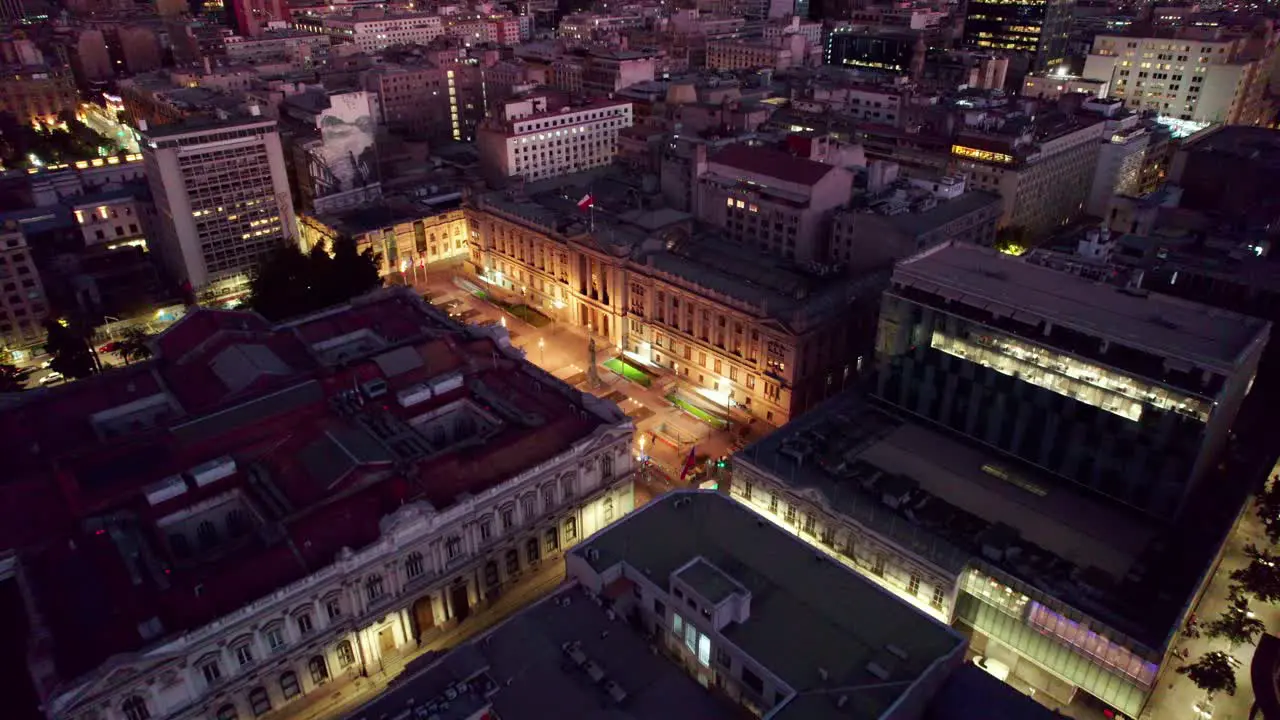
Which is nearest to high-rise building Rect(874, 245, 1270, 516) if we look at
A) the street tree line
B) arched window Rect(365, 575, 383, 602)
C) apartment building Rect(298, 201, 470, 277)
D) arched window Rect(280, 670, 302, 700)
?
arched window Rect(365, 575, 383, 602)

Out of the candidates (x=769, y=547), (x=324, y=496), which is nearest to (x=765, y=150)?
(x=769, y=547)

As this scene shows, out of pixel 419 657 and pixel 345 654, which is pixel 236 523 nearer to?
pixel 345 654

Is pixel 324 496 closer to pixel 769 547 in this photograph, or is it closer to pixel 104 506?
pixel 104 506

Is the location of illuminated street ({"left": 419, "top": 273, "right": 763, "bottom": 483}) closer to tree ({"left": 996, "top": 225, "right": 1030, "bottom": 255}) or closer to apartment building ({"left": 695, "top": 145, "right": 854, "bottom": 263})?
apartment building ({"left": 695, "top": 145, "right": 854, "bottom": 263})

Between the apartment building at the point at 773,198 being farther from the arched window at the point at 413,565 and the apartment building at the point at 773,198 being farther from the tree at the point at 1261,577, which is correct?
the arched window at the point at 413,565

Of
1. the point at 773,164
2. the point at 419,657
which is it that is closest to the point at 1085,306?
the point at 773,164

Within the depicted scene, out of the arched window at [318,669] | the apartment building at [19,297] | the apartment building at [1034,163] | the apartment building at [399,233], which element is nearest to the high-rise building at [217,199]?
the apartment building at [399,233]
